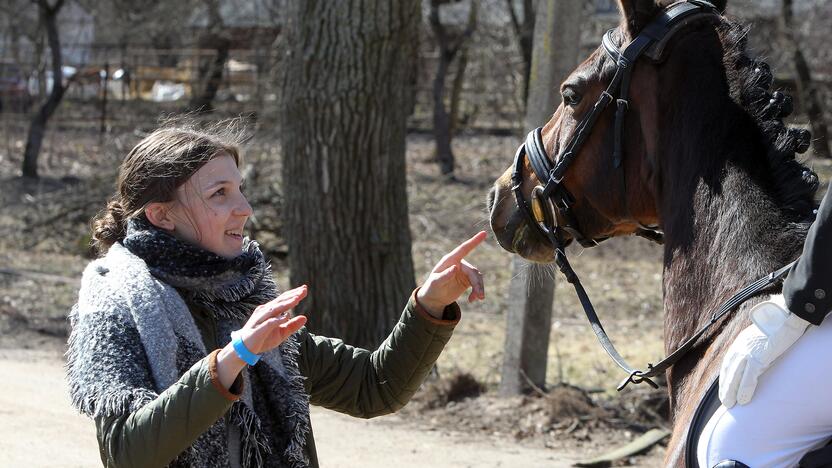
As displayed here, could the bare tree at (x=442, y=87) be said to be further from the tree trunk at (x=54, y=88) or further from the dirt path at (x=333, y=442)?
the dirt path at (x=333, y=442)

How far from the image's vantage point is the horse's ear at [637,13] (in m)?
2.85

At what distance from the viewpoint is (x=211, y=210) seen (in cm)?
277

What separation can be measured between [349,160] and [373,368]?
13.1ft

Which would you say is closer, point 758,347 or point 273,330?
point 758,347

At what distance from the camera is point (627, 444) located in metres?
6.18

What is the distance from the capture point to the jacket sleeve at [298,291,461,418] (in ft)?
10.3

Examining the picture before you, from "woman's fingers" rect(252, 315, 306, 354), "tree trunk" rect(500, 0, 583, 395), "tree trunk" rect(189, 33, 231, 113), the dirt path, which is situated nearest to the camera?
"woman's fingers" rect(252, 315, 306, 354)

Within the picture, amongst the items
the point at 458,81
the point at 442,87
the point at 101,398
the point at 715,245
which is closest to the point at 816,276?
the point at 715,245

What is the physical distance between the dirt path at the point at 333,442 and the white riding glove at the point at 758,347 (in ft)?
12.1

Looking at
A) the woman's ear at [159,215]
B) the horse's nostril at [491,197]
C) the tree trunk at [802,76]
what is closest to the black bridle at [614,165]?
the horse's nostril at [491,197]

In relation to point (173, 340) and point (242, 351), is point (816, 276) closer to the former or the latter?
point (242, 351)

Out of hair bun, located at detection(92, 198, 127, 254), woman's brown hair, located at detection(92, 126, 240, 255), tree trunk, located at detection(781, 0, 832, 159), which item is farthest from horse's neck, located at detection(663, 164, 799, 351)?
tree trunk, located at detection(781, 0, 832, 159)

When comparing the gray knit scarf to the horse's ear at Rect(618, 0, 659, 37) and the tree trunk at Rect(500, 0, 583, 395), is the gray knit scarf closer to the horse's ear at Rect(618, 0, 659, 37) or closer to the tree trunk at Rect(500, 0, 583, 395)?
the horse's ear at Rect(618, 0, 659, 37)

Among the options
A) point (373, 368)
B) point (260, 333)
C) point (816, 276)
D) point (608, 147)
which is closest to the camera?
point (816, 276)
